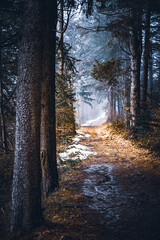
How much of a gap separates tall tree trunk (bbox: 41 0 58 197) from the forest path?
0.46m

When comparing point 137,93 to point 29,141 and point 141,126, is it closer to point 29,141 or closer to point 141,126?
point 141,126

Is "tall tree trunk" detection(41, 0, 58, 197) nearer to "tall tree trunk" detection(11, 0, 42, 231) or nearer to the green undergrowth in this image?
"tall tree trunk" detection(11, 0, 42, 231)

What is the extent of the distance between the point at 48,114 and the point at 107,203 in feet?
8.65

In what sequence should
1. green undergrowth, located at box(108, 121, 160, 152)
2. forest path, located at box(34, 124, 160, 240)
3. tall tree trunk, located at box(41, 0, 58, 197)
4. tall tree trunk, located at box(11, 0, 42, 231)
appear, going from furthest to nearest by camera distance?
green undergrowth, located at box(108, 121, 160, 152), tall tree trunk, located at box(41, 0, 58, 197), tall tree trunk, located at box(11, 0, 42, 231), forest path, located at box(34, 124, 160, 240)

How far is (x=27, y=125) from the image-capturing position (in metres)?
2.91

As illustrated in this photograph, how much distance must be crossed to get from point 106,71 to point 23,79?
8385 mm

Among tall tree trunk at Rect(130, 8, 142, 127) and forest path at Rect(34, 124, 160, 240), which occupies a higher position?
tall tree trunk at Rect(130, 8, 142, 127)

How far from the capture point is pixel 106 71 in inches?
406

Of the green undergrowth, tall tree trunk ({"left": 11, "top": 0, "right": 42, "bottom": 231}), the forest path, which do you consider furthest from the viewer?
the green undergrowth

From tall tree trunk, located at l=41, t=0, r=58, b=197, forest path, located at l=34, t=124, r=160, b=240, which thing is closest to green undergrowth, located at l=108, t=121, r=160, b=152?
forest path, located at l=34, t=124, r=160, b=240

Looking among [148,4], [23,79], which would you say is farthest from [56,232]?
[148,4]

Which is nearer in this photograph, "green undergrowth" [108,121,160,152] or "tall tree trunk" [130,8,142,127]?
"green undergrowth" [108,121,160,152]

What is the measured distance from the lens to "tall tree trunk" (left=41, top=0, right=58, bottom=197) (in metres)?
3.88

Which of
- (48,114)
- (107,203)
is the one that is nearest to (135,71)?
(48,114)
